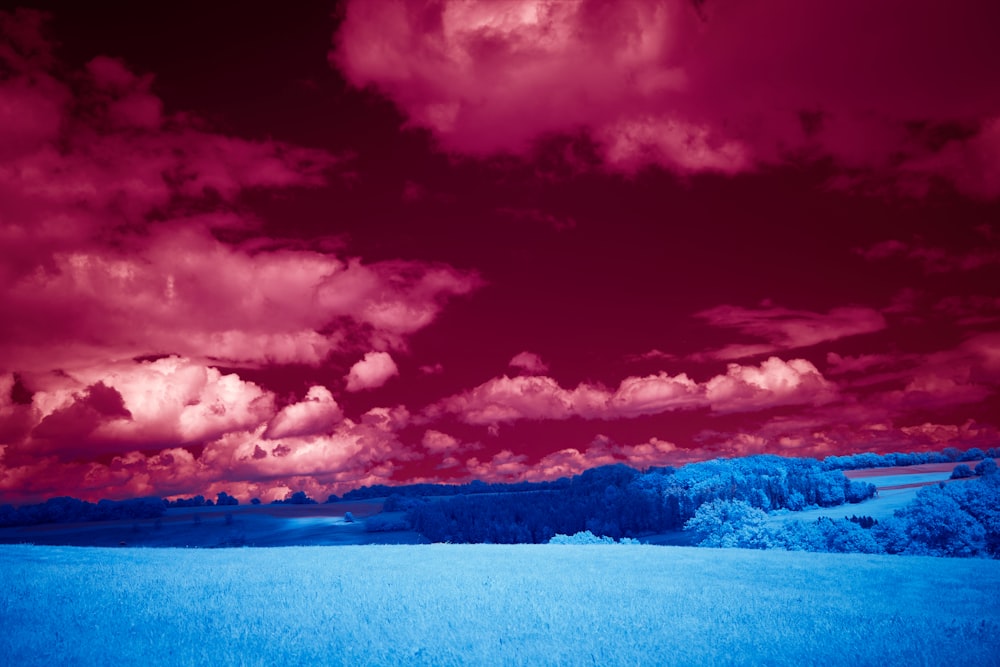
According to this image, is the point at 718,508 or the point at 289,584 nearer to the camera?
the point at 289,584

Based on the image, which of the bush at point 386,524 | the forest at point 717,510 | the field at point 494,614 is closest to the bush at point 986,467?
the forest at point 717,510

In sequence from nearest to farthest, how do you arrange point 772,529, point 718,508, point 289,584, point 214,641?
point 214,641 < point 289,584 < point 772,529 < point 718,508

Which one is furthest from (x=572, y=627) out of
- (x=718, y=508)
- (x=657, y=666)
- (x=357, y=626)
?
(x=718, y=508)

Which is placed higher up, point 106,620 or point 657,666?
point 106,620

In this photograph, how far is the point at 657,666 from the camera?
12602 mm

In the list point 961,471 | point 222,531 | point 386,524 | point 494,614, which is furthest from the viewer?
point 386,524

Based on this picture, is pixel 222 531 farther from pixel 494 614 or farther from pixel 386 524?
pixel 494 614

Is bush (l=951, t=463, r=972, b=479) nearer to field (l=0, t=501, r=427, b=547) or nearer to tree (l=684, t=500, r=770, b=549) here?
tree (l=684, t=500, r=770, b=549)

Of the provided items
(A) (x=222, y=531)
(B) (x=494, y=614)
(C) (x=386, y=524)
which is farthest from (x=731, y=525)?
(A) (x=222, y=531)

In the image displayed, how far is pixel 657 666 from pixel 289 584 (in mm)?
15247

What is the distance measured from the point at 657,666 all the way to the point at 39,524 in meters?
119

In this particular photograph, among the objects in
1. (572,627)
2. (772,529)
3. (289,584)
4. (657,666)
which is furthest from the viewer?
(772,529)

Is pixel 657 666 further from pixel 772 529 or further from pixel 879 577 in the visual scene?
pixel 772 529

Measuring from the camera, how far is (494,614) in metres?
17.5
